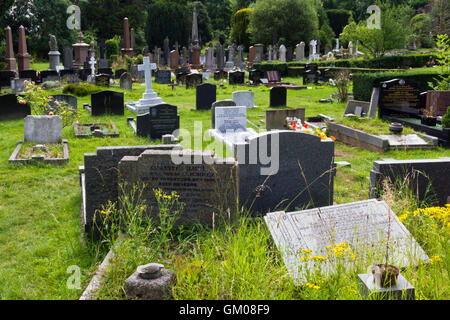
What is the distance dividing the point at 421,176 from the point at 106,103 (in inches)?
440

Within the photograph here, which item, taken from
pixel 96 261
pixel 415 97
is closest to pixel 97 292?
pixel 96 261

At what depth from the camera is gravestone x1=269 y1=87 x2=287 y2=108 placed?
700 inches

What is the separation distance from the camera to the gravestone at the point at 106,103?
51.0 ft

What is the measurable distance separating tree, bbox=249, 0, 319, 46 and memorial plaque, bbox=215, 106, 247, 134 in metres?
35.6

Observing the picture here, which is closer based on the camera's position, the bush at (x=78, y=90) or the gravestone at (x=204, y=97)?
the gravestone at (x=204, y=97)

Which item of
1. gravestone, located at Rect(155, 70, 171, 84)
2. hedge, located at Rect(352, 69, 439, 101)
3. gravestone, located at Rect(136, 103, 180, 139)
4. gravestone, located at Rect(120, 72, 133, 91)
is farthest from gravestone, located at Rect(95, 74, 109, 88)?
gravestone, located at Rect(136, 103, 180, 139)

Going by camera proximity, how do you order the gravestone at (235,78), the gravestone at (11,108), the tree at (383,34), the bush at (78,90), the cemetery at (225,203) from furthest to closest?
the tree at (383,34)
the gravestone at (235,78)
the bush at (78,90)
the gravestone at (11,108)
the cemetery at (225,203)

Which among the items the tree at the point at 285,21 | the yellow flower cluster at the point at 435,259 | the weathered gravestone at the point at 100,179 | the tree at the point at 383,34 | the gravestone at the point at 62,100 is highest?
the tree at the point at 285,21

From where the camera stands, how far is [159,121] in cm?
1225

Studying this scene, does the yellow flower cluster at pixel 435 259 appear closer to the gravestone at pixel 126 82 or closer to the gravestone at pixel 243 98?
the gravestone at pixel 243 98

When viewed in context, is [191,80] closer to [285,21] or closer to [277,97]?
[277,97]

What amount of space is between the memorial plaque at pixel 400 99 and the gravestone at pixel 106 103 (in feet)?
26.3

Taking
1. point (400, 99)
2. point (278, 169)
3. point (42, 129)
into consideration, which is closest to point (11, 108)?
point (42, 129)

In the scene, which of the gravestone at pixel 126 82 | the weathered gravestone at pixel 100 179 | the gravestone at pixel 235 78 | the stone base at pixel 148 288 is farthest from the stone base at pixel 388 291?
the gravestone at pixel 235 78
